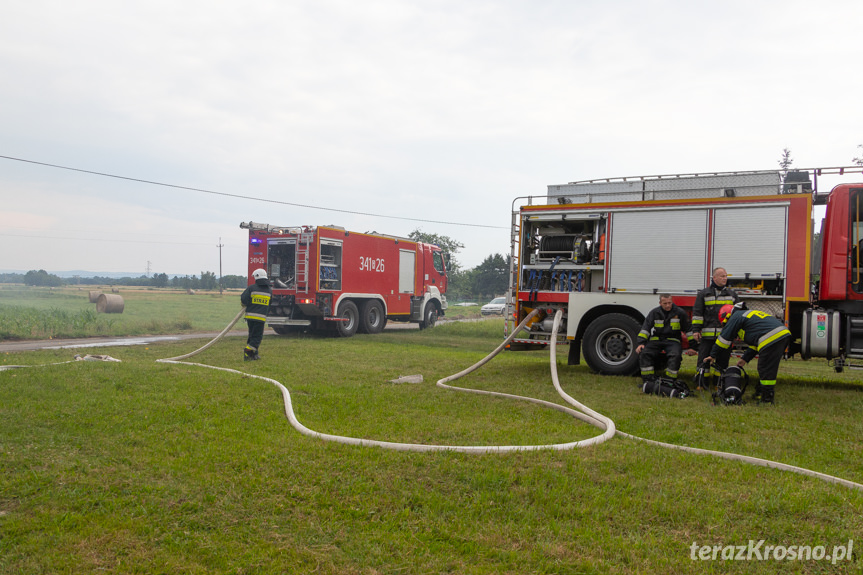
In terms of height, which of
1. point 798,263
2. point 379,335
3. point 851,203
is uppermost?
point 851,203

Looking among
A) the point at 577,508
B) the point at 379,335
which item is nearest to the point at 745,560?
the point at 577,508

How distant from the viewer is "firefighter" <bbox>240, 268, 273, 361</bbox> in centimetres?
1065

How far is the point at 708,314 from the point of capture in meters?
8.03

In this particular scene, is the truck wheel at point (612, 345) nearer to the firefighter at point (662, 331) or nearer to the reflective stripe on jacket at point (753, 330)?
the firefighter at point (662, 331)

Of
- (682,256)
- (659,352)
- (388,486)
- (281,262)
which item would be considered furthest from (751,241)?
(281,262)

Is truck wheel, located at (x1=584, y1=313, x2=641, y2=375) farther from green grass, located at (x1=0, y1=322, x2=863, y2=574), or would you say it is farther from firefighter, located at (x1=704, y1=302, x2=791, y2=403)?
green grass, located at (x1=0, y1=322, x2=863, y2=574)

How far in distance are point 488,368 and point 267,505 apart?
286 inches

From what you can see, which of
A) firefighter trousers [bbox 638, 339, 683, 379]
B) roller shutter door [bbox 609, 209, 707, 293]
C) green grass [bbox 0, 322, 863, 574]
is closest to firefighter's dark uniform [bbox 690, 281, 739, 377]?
firefighter trousers [bbox 638, 339, 683, 379]

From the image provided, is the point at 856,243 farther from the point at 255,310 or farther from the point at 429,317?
the point at 429,317

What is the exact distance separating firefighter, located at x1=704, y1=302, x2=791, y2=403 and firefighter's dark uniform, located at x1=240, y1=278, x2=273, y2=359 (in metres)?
7.00

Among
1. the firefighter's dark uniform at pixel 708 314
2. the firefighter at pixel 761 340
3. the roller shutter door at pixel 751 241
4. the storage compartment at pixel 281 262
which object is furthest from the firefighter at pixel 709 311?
the storage compartment at pixel 281 262

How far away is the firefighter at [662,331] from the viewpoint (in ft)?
27.1

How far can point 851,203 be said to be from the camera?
26.4ft

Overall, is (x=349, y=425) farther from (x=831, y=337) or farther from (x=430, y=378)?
(x=831, y=337)
